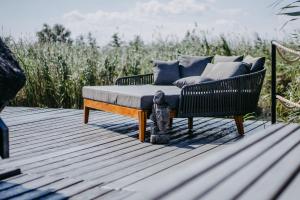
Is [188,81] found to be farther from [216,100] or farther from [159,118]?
[159,118]

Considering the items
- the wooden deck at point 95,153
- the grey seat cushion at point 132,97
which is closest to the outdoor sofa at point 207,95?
the grey seat cushion at point 132,97

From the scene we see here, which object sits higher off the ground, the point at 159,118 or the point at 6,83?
the point at 6,83

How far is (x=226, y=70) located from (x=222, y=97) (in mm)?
353

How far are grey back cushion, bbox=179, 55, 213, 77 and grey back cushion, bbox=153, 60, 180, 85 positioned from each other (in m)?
0.07

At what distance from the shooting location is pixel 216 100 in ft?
14.2

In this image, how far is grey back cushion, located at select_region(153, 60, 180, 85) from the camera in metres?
5.33

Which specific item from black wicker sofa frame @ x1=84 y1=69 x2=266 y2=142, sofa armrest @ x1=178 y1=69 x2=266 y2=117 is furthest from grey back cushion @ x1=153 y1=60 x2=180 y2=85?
sofa armrest @ x1=178 y1=69 x2=266 y2=117

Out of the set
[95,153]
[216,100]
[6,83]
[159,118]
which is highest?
[6,83]

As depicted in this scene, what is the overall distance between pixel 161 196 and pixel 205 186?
13 cm

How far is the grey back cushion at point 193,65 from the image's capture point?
17.3 feet

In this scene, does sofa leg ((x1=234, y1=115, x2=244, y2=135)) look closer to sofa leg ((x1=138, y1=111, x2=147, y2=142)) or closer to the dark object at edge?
sofa leg ((x1=138, y1=111, x2=147, y2=142))

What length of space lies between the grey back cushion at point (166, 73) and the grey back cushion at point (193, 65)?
0.07 meters

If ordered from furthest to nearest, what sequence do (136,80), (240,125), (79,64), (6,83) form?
(79,64), (136,80), (240,125), (6,83)

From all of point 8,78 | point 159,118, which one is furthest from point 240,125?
point 8,78
